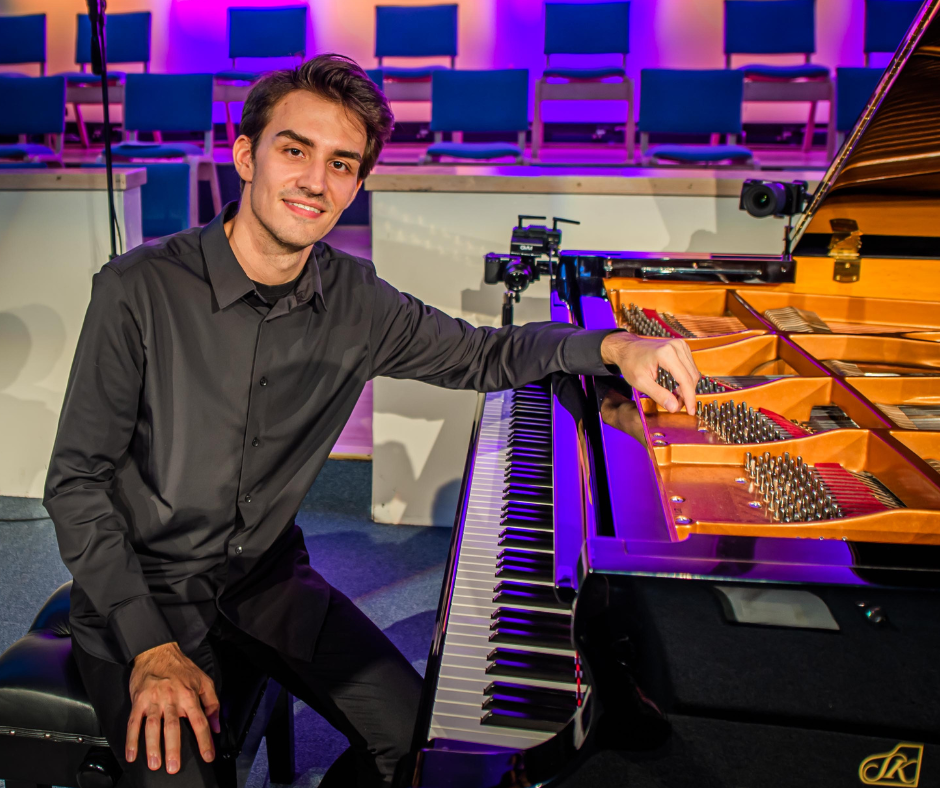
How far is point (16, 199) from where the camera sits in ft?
9.81

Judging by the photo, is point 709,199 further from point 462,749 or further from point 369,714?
point 462,749

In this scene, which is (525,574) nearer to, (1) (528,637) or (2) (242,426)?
(1) (528,637)

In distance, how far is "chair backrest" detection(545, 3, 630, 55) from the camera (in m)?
6.31

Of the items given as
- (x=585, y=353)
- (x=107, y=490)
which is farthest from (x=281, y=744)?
(x=585, y=353)

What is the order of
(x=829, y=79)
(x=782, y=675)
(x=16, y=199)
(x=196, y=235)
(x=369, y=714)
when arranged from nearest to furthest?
(x=782, y=675), (x=369, y=714), (x=196, y=235), (x=16, y=199), (x=829, y=79)

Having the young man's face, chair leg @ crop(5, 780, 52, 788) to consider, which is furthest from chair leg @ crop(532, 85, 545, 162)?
chair leg @ crop(5, 780, 52, 788)

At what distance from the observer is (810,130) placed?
650 cm

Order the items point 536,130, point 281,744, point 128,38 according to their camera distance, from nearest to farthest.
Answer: point 281,744 → point 536,130 → point 128,38

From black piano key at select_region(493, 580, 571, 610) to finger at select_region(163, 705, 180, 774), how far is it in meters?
0.49

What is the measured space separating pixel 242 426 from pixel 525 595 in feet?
1.98

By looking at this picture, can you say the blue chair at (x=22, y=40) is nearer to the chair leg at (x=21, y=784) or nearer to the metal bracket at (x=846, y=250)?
the metal bracket at (x=846, y=250)

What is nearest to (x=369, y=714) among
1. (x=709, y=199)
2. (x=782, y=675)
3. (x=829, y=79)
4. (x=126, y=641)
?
(x=126, y=641)

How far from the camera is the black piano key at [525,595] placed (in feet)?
3.64

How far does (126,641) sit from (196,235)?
0.71 metres
